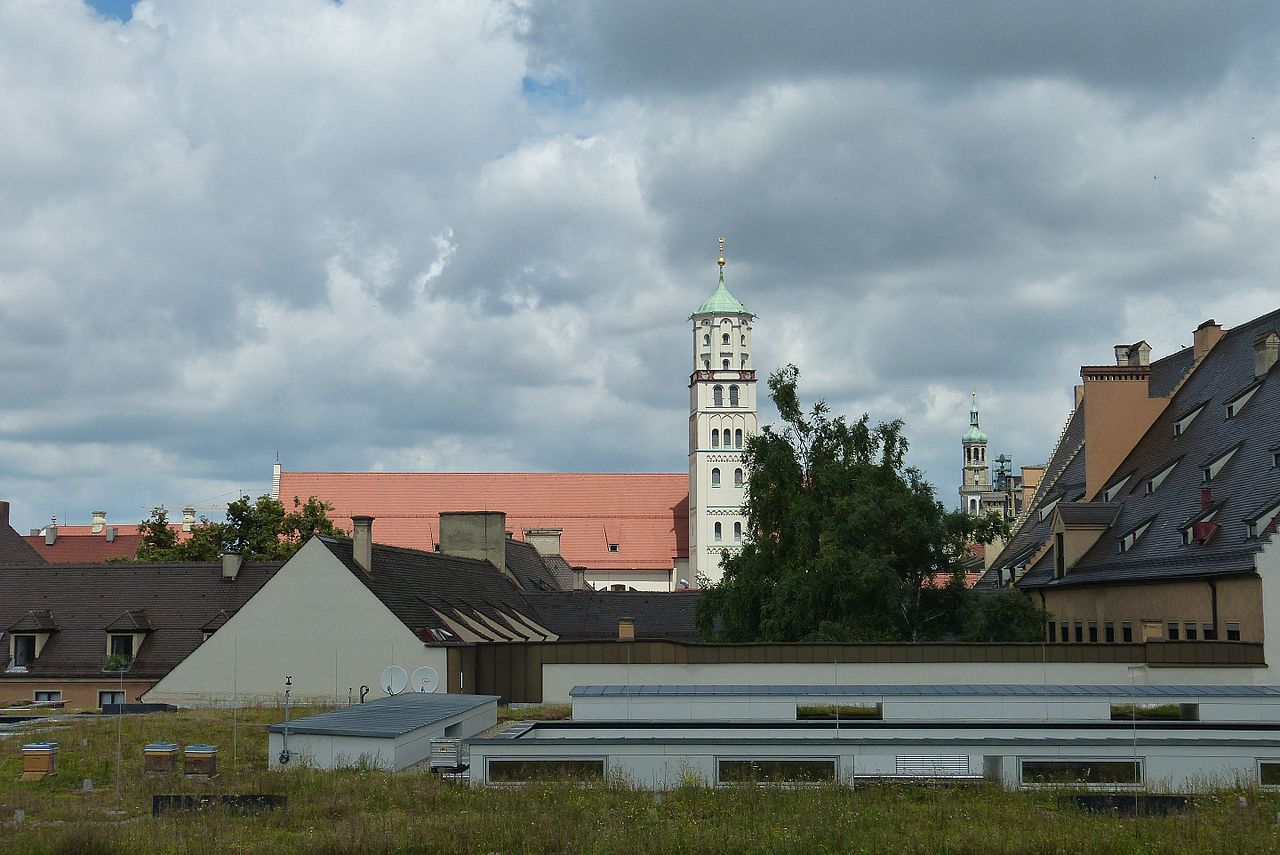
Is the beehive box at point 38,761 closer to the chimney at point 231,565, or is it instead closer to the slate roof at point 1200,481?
the chimney at point 231,565

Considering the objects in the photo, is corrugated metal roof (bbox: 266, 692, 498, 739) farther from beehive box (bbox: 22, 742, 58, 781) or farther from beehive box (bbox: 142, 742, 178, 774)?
beehive box (bbox: 22, 742, 58, 781)

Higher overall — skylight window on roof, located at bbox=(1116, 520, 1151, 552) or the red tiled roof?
the red tiled roof

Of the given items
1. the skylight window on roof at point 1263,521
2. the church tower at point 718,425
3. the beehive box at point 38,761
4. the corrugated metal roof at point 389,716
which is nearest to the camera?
the beehive box at point 38,761

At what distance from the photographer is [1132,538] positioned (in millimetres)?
48250

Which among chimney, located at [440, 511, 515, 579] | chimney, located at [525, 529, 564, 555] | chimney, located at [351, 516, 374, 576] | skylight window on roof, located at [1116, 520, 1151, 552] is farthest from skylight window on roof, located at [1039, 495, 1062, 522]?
chimney, located at [525, 529, 564, 555]

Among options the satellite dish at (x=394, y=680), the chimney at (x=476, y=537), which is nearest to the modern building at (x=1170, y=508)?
the satellite dish at (x=394, y=680)

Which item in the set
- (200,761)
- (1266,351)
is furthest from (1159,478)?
(200,761)

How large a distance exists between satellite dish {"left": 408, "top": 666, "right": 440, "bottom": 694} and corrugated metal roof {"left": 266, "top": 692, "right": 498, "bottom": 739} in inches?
210

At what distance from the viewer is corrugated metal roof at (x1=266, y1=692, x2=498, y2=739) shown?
2978 cm

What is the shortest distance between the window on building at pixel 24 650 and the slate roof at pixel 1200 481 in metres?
37.5

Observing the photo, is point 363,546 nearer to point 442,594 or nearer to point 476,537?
point 442,594

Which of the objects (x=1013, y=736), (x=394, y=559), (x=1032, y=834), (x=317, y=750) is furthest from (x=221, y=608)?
(x=1032, y=834)

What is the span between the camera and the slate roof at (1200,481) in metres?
41.6

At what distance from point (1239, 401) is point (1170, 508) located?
4.52m
